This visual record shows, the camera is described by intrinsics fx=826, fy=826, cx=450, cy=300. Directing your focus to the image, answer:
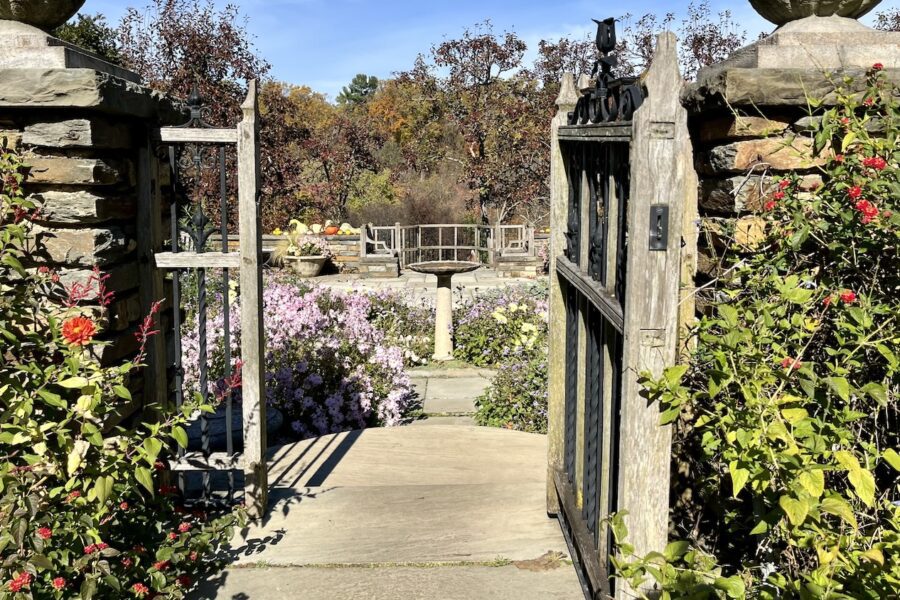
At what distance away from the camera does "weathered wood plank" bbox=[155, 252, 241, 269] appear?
10.2ft

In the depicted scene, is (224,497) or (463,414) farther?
(463,414)

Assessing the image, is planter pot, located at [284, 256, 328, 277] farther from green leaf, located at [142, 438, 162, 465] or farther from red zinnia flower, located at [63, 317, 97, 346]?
green leaf, located at [142, 438, 162, 465]

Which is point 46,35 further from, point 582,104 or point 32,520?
point 582,104

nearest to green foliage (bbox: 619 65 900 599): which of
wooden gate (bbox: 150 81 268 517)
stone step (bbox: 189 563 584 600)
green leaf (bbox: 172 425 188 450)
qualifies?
stone step (bbox: 189 563 584 600)

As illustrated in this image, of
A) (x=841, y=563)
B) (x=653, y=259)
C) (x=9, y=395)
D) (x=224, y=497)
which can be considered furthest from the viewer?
(x=224, y=497)

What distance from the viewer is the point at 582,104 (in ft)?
8.84

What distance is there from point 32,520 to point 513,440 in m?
2.87

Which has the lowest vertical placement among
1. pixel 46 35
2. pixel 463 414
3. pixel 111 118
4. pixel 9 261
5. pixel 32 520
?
pixel 463 414

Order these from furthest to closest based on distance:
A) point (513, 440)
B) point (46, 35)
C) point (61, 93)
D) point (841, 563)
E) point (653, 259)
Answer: point (513, 440), point (46, 35), point (61, 93), point (653, 259), point (841, 563)

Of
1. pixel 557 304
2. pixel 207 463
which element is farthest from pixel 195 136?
pixel 557 304

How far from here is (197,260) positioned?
10.2ft

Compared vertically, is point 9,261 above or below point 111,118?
below

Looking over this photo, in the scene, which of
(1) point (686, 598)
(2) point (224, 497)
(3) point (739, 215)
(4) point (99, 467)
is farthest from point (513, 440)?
(1) point (686, 598)

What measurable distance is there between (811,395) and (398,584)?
164 cm
